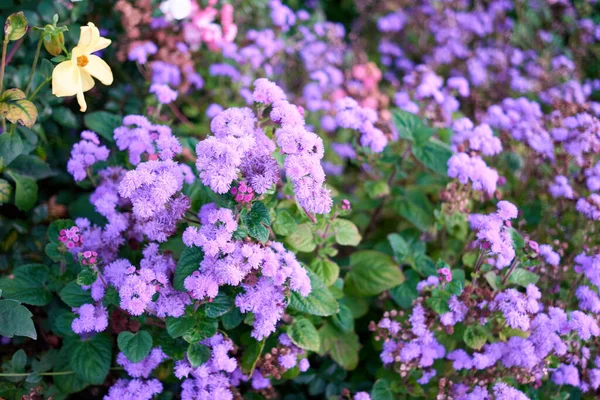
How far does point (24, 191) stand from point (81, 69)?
64cm

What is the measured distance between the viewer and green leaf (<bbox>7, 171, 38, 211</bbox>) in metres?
2.12

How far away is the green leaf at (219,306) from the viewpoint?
1735 millimetres

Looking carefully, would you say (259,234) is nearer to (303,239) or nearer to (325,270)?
(303,239)

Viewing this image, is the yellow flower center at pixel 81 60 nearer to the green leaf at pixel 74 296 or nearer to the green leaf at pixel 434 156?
the green leaf at pixel 74 296

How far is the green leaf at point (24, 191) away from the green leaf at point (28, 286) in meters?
0.30

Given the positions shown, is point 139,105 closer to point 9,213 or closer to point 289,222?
point 9,213

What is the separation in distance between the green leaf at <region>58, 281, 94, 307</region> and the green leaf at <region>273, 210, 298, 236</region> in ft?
2.14

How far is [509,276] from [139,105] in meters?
1.90

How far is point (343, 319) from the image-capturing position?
85.6 inches

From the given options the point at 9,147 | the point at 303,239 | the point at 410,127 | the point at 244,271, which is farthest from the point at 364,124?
the point at 9,147

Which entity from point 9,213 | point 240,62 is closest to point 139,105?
point 240,62

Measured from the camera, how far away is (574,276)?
7.70ft

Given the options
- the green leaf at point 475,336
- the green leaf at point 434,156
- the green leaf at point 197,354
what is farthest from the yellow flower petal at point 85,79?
the green leaf at point 475,336

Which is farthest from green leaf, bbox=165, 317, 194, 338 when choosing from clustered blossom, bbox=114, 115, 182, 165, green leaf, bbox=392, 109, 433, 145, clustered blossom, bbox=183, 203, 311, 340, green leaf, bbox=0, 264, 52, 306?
green leaf, bbox=392, 109, 433, 145
